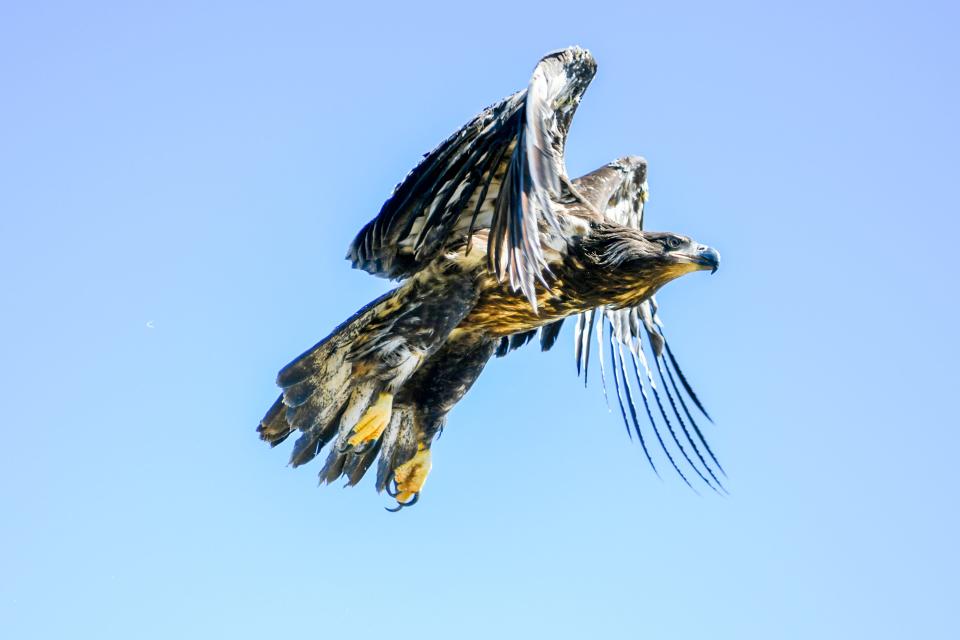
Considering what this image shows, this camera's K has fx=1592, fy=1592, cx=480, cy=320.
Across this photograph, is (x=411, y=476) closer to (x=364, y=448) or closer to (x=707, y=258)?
(x=364, y=448)

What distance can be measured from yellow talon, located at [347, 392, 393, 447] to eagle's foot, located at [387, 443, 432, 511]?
1.83 ft

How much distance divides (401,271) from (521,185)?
1436 millimetres

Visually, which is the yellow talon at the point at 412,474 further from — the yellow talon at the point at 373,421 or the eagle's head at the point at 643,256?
the eagle's head at the point at 643,256

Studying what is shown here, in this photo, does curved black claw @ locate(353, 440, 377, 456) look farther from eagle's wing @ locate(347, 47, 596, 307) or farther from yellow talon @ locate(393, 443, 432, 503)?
eagle's wing @ locate(347, 47, 596, 307)

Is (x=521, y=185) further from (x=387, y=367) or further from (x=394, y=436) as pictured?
(x=394, y=436)

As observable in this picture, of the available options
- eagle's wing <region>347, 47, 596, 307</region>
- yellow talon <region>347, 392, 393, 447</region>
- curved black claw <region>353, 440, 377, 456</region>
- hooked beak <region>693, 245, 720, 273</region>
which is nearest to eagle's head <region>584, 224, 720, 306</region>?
hooked beak <region>693, 245, 720, 273</region>

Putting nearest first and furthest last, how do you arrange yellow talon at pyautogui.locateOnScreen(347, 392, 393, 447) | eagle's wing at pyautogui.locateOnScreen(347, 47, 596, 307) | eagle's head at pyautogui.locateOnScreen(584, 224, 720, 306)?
eagle's wing at pyautogui.locateOnScreen(347, 47, 596, 307) → eagle's head at pyautogui.locateOnScreen(584, 224, 720, 306) → yellow talon at pyautogui.locateOnScreen(347, 392, 393, 447)

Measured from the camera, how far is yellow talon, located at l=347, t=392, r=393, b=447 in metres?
7.67

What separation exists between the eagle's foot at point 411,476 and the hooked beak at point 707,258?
5.86ft

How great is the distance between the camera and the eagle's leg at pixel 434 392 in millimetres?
8125

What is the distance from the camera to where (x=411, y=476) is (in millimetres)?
8250

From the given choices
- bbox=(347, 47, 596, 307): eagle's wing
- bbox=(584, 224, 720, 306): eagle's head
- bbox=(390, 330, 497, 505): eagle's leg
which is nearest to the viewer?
bbox=(347, 47, 596, 307): eagle's wing

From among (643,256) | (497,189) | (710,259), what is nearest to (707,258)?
(710,259)

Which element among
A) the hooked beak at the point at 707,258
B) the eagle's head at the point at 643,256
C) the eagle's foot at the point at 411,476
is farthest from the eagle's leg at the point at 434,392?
the hooked beak at the point at 707,258
